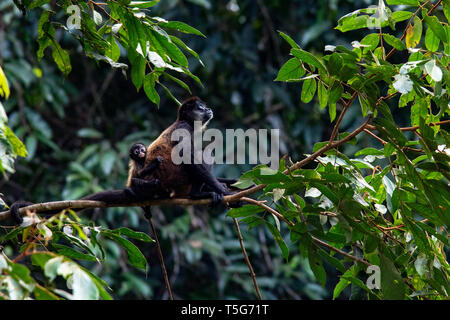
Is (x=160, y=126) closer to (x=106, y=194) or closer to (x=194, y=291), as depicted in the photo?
(x=194, y=291)

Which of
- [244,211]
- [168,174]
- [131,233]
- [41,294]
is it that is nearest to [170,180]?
[168,174]

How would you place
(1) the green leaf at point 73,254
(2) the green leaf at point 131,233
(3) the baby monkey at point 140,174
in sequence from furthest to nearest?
(3) the baby monkey at point 140,174
(2) the green leaf at point 131,233
(1) the green leaf at point 73,254

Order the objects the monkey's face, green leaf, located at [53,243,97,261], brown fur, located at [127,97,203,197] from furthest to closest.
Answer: the monkey's face → brown fur, located at [127,97,203,197] → green leaf, located at [53,243,97,261]

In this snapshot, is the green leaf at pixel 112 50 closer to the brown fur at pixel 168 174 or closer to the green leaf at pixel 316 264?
the brown fur at pixel 168 174

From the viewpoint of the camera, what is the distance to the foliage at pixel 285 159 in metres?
2.99

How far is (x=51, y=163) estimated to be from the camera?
981 centimetres

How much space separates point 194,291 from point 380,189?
6.06 m

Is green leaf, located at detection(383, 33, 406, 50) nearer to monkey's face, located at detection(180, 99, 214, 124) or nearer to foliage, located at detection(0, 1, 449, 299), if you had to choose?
foliage, located at detection(0, 1, 449, 299)

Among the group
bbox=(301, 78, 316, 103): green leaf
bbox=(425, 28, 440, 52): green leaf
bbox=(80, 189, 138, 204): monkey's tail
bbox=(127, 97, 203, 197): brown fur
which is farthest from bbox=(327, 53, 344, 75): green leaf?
bbox=(127, 97, 203, 197): brown fur

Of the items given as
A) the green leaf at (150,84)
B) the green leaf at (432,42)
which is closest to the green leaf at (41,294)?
the green leaf at (150,84)

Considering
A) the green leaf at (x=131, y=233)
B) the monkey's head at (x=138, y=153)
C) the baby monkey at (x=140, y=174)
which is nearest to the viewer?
the green leaf at (x=131, y=233)

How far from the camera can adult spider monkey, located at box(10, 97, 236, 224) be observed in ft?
14.4

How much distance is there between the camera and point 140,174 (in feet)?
16.3

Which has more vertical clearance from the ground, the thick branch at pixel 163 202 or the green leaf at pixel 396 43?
the green leaf at pixel 396 43
